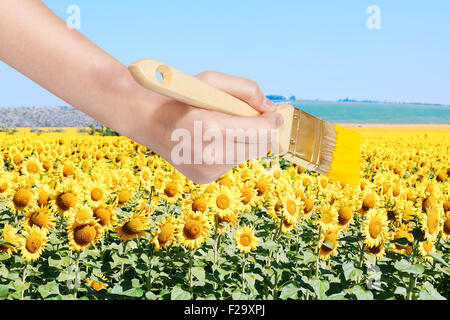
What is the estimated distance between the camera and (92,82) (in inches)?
70.4

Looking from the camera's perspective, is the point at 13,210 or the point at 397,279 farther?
the point at 13,210

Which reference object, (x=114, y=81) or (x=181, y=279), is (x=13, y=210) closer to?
(x=181, y=279)

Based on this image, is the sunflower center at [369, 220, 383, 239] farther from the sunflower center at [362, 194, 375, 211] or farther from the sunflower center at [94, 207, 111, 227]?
the sunflower center at [94, 207, 111, 227]

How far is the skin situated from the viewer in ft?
5.67

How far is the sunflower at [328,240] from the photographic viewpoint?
3.51 meters

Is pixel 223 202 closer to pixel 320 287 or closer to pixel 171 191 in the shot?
pixel 320 287

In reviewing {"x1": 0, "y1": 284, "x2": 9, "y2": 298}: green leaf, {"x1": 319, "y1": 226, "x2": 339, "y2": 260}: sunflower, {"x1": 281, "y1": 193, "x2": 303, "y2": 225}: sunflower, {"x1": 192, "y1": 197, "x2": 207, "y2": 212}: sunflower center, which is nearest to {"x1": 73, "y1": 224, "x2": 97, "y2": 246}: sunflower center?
{"x1": 0, "y1": 284, "x2": 9, "y2": 298}: green leaf

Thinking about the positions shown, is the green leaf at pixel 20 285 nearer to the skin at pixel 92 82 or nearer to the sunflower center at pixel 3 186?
the sunflower center at pixel 3 186

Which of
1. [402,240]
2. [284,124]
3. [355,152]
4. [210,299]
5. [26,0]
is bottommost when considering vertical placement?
[210,299]

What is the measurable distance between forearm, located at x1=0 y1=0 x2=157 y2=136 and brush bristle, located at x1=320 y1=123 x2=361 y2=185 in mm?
1248

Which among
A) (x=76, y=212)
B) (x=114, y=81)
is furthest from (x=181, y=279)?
(x=114, y=81)

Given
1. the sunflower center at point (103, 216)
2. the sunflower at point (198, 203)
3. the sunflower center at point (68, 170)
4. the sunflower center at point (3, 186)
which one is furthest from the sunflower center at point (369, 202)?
the sunflower center at point (68, 170)

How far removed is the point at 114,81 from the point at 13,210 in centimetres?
257

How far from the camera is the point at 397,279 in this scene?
339 centimetres
